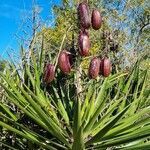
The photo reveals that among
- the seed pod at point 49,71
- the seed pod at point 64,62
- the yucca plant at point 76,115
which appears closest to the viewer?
the yucca plant at point 76,115

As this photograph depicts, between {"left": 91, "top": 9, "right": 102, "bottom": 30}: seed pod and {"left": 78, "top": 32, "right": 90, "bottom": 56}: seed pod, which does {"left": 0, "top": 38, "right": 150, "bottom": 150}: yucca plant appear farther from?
{"left": 91, "top": 9, "right": 102, "bottom": 30}: seed pod

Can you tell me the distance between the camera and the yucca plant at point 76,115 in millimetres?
3654

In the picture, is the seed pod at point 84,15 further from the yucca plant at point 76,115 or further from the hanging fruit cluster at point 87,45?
the yucca plant at point 76,115

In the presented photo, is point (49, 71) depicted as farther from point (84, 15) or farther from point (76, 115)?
point (76, 115)

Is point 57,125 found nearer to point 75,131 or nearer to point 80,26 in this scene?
point 75,131

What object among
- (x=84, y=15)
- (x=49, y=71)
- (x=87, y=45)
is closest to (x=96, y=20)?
(x=84, y=15)

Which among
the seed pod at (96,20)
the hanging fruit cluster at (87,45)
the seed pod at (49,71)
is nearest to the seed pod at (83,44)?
the hanging fruit cluster at (87,45)

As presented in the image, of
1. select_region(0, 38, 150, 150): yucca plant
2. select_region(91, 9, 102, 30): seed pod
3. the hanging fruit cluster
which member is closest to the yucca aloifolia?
the hanging fruit cluster

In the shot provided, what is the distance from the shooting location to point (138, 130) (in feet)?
12.3

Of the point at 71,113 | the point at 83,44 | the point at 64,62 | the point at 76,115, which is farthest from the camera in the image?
the point at 71,113

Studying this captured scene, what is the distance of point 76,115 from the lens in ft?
11.1

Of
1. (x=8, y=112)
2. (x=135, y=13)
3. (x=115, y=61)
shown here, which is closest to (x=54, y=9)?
(x=135, y=13)

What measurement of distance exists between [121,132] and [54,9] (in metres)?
20.6

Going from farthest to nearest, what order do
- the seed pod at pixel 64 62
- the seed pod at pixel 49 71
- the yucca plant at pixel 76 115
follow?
1. the seed pod at pixel 49 71
2. the seed pod at pixel 64 62
3. the yucca plant at pixel 76 115
